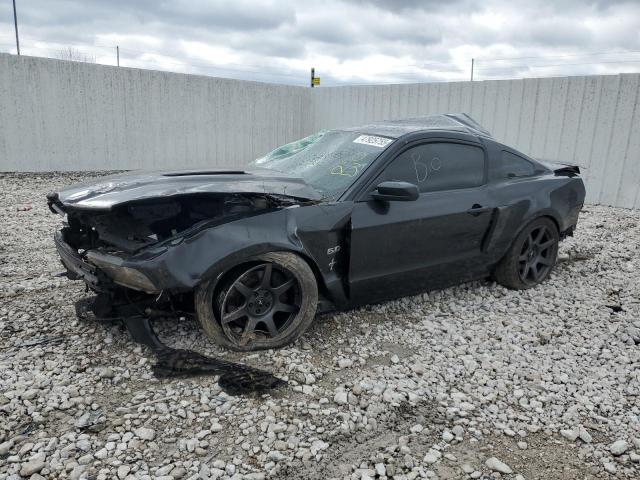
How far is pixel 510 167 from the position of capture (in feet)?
15.0

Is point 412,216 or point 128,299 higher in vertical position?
point 412,216

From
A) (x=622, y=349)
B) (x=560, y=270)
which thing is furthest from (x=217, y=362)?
(x=560, y=270)

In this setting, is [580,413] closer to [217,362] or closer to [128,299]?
[217,362]

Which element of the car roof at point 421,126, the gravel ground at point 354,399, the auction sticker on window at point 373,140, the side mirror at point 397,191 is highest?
the car roof at point 421,126

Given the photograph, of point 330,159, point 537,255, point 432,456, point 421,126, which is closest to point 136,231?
point 330,159

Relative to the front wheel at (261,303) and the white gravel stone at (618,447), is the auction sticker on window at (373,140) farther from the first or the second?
the white gravel stone at (618,447)

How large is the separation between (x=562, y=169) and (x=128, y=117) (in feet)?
31.3

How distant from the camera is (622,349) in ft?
12.2

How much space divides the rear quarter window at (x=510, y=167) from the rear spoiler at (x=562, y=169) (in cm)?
33

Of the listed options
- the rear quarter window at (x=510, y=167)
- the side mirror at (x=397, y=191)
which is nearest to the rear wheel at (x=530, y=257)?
the rear quarter window at (x=510, y=167)

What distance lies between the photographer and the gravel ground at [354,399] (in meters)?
2.45

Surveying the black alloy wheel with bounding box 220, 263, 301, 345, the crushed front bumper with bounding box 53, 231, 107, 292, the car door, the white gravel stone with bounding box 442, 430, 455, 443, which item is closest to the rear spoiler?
the car door

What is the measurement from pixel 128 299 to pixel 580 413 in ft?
9.28

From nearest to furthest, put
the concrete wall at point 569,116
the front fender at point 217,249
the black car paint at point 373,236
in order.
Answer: the front fender at point 217,249
the black car paint at point 373,236
the concrete wall at point 569,116
